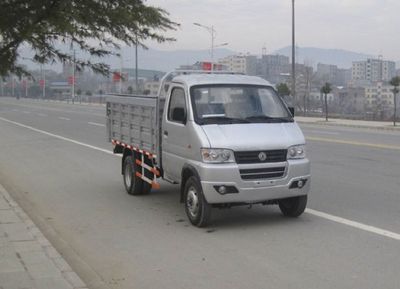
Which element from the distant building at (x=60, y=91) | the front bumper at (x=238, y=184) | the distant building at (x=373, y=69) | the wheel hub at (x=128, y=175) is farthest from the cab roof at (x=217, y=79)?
the distant building at (x=60, y=91)

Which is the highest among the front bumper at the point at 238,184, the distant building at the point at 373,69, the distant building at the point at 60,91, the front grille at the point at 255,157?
the distant building at the point at 373,69

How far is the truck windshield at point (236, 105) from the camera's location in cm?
809

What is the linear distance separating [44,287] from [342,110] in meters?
39.9

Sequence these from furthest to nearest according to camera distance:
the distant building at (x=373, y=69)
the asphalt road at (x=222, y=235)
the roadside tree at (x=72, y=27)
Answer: the distant building at (x=373, y=69), the asphalt road at (x=222, y=235), the roadside tree at (x=72, y=27)

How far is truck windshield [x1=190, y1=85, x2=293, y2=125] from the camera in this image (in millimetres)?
8086

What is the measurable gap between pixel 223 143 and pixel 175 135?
1146 mm

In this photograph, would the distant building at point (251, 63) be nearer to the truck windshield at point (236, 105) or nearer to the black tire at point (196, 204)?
the truck windshield at point (236, 105)

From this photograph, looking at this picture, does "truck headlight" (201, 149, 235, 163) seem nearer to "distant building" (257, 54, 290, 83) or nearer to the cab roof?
the cab roof

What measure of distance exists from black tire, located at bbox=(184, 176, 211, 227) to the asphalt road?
17 cm

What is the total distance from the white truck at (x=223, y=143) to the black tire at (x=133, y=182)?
0.64m

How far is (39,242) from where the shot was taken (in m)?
6.82

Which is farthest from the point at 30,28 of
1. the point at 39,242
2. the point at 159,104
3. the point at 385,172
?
the point at 385,172

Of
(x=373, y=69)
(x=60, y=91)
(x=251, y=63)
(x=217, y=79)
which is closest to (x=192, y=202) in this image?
(x=217, y=79)

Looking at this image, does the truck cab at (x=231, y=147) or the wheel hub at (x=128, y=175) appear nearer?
the truck cab at (x=231, y=147)
